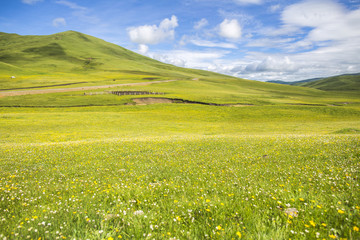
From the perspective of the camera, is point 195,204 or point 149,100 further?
point 149,100

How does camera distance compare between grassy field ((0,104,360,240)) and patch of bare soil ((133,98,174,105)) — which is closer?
grassy field ((0,104,360,240))

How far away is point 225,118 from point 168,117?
17481mm

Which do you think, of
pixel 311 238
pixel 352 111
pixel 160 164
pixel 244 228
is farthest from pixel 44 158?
pixel 352 111

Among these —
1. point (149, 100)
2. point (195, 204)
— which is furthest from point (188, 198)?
point (149, 100)

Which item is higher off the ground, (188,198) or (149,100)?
(149,100)

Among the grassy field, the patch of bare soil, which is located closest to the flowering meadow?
the grassy field

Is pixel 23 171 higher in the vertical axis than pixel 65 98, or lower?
lower

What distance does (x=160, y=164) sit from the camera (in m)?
12.1

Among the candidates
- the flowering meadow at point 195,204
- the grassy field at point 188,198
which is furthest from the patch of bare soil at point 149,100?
the flowering meadow at point 195,204

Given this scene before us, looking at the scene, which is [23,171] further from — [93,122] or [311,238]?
[93,122]

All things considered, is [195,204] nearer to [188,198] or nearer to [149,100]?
[188,198]

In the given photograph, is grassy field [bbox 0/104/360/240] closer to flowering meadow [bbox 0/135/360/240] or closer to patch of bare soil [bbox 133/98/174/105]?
flowering meadow [bbox 0/135/360/240]

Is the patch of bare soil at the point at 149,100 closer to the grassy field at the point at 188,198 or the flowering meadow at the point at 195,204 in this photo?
the grassy field at the point at 188,198

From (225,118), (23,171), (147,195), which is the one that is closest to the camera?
(147,195)
